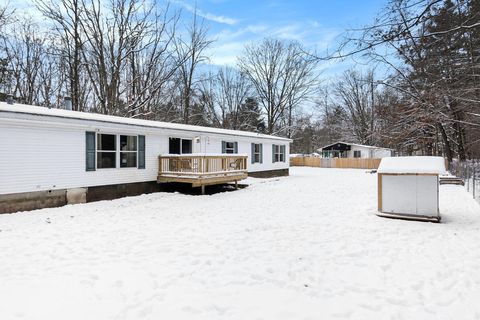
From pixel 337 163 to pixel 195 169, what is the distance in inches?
953

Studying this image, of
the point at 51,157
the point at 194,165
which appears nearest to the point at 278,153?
the point at 194,165

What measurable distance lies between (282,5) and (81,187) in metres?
8.27

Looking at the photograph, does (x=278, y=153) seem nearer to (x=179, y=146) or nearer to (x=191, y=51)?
(x=179, y=146)

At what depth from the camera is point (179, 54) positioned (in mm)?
26750

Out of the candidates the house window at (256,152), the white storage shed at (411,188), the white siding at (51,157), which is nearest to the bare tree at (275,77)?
the house window at (256,152)

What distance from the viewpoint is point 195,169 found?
39.6ft

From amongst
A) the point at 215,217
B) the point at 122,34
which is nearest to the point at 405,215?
the point at 215,217

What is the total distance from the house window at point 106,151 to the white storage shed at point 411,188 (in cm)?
880

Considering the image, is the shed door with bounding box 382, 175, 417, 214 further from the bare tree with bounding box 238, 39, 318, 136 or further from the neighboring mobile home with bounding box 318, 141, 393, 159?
the neighboring mobile home with bounding box 318, 141, 393, 159

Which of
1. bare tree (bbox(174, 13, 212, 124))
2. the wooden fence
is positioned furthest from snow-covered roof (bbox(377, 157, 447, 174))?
the wooden fence

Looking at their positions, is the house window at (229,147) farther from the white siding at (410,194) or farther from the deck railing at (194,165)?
the white siding at (410,194)

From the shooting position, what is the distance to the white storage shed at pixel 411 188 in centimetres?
727

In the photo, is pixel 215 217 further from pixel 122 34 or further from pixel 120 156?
pixel 122 34

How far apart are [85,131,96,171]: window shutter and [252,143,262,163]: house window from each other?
10159 millimetres
